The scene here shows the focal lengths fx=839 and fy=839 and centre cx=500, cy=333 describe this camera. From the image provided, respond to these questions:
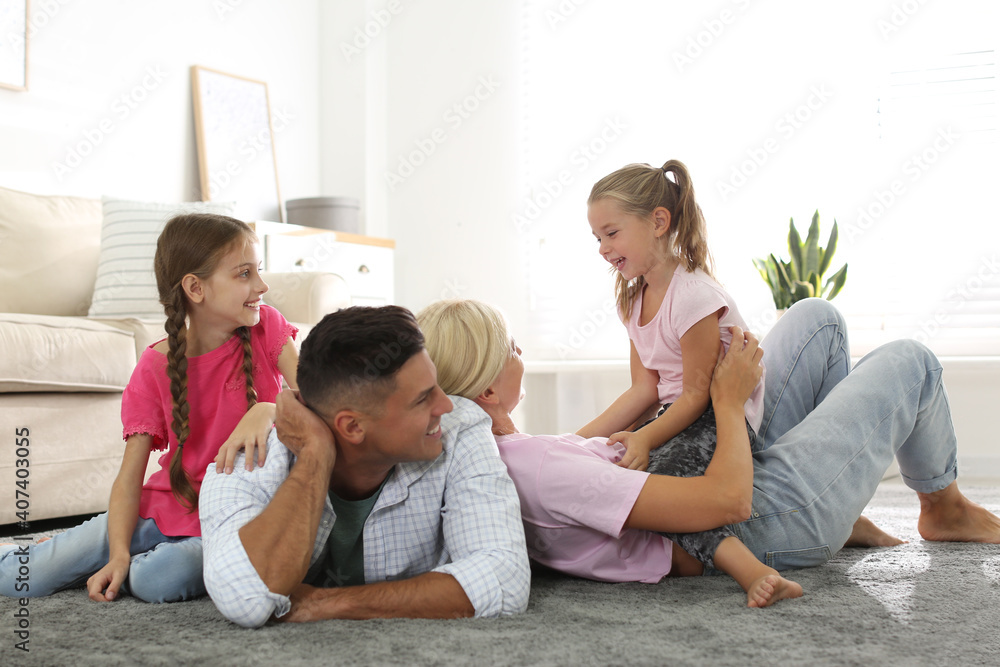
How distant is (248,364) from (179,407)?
15 centimetres

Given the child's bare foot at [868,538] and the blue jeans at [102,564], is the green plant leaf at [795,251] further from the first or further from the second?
the blue jeans at [102,564]

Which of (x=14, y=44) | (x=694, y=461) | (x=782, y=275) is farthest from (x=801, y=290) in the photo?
(x=14, y=44)

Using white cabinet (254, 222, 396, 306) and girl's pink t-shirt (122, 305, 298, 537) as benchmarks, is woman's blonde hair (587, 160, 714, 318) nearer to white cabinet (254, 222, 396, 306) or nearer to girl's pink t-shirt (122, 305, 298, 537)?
girl's pink t-shirt (122, 305, 298, 537)

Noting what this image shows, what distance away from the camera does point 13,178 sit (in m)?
3.11

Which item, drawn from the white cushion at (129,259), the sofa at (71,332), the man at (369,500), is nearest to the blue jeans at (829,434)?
the man at (369,500)

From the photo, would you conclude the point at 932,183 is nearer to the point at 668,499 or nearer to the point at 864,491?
the point at 864,491

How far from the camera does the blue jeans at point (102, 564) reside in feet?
4.31

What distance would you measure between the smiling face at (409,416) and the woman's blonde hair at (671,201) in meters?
0.67

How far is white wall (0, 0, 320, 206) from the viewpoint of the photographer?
3.18 metres

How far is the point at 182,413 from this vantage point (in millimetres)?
1425

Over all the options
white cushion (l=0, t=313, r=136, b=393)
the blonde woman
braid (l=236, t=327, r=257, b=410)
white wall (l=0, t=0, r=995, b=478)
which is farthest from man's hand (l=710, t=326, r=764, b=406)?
white wall (l=0, t=0, r=995, b=478)

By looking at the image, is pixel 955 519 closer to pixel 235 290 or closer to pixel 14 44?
pixel 235 290

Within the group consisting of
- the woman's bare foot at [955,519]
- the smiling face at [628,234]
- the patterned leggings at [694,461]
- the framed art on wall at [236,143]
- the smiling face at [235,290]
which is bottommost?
the woman's bare foot at [955,519]

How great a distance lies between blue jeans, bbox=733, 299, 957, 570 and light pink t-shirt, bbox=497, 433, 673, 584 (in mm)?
179
